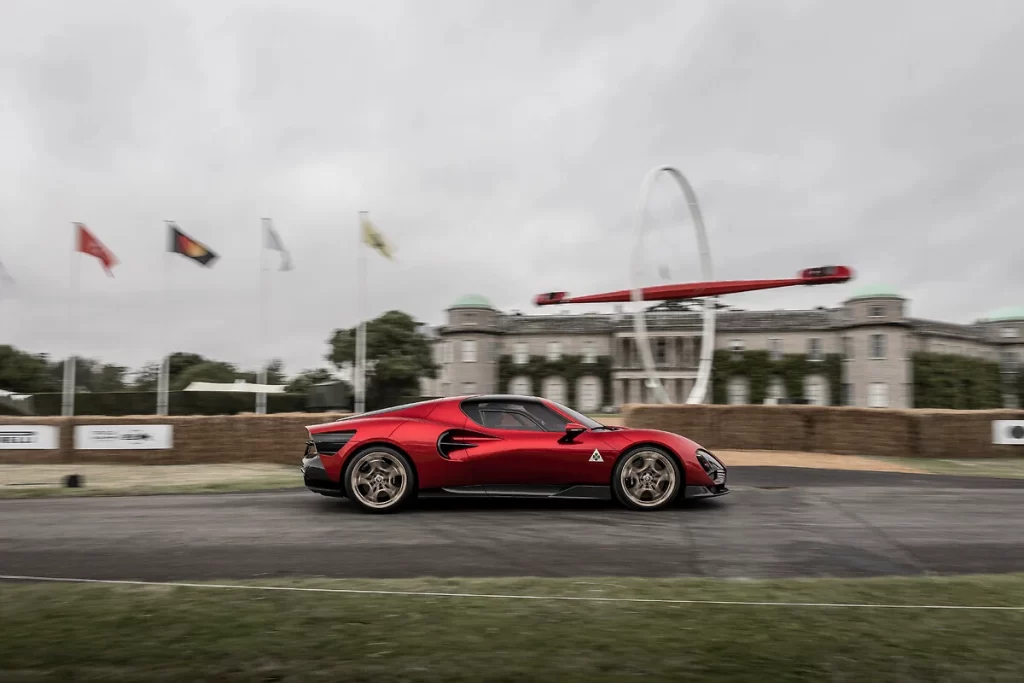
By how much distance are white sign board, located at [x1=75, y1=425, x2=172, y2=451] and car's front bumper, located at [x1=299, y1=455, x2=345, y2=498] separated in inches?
367

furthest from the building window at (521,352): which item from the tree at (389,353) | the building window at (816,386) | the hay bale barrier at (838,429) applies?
the hay bale barrier at (838,429)

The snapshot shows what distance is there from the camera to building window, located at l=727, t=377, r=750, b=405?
6769 cm

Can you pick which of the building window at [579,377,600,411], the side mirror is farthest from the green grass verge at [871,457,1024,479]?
the building window at [579,377,600,411]

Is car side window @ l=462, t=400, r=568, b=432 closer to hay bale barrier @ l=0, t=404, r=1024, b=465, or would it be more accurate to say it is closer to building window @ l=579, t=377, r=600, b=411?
hay bale barrier @ l=0, t=404, r=1024, b=465

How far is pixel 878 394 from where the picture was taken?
65125 millimetres

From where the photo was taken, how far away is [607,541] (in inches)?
232

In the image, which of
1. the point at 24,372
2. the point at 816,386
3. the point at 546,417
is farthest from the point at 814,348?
the point at 24,372

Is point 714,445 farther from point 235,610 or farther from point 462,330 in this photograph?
point 462,330

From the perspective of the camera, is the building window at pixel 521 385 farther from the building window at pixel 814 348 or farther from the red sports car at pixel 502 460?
the red sports car at pixel 502 460

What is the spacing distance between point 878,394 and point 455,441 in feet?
219

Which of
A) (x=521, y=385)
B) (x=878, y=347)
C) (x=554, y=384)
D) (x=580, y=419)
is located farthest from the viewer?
(x=554, y=384)

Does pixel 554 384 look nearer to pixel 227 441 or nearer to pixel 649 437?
pixel 227 441

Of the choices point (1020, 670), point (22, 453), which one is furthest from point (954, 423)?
point (22, 453)

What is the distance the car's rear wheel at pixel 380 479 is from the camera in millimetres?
7391
